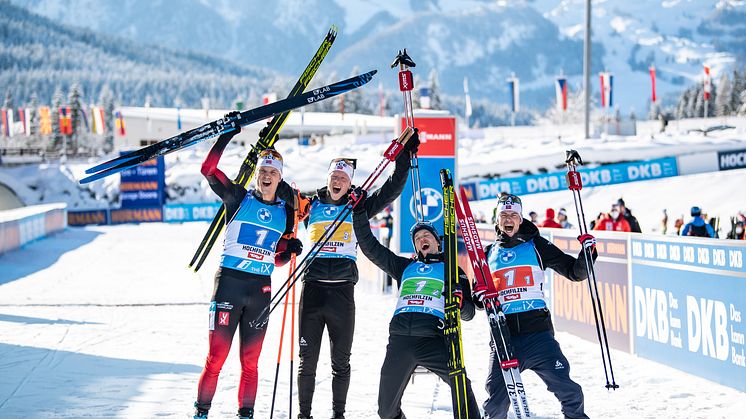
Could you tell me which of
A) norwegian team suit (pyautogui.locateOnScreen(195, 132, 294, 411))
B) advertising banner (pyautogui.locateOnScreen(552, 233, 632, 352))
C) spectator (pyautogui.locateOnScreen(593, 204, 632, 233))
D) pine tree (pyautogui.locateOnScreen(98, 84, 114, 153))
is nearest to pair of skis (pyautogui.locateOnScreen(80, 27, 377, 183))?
norwegian team suit (pyautogui.locateOnScreen(195, 132, 294, 411))

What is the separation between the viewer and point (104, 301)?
51.0ft

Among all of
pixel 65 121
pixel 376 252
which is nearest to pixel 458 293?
pixel 376 252

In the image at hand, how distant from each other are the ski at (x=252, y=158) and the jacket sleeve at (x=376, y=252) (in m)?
1.15

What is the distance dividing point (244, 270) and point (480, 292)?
1658mm

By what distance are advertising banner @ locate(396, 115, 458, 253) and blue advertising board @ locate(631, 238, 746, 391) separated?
4.76 metres

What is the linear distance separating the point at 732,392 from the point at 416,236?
3.73 metres

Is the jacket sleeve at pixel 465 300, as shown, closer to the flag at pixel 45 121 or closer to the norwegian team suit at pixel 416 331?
the norwegian team suit at pixel 416 331

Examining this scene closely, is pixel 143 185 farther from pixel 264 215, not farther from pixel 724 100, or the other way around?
pixel 724 100

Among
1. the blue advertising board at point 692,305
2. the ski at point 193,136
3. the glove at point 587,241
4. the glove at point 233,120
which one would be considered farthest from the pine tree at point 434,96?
the glove at point 587,241

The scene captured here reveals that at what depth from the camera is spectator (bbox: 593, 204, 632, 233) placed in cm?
→ 1448

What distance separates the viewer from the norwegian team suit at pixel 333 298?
20.8 ft

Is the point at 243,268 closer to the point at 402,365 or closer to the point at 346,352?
the point at 346,352

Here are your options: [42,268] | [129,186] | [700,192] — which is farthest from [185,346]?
[129,186]

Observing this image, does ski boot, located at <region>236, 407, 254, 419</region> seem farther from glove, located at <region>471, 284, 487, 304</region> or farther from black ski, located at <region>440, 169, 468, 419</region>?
glove, located at <region>471, 284, 487, 304</region>
